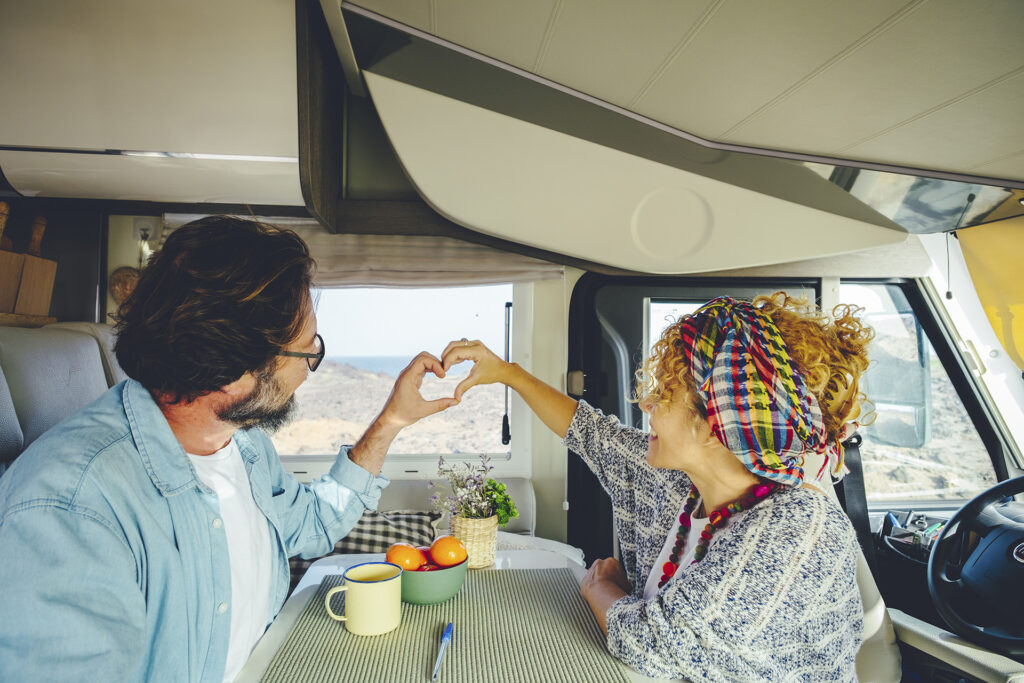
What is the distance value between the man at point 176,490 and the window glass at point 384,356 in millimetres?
1303

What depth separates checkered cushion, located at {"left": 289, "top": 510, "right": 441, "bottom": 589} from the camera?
2172 millimetres

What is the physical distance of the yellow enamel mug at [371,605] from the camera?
3.35ft

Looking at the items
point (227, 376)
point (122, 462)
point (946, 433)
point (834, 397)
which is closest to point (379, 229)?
point (227, 376)

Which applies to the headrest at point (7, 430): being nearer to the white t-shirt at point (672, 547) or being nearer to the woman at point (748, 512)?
the woman at point (748, 512)

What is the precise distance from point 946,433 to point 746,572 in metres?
2.11

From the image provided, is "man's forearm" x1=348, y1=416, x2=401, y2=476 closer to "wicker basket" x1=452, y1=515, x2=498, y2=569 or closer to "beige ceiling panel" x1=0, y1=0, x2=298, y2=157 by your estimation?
"wicker basket" x1=452, y1=515, x2=498, y2=569

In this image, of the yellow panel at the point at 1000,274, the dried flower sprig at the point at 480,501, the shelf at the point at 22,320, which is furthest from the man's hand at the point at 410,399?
the yellow panel at the point at 1000,274

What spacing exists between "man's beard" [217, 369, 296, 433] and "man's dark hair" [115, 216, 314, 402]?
0.15ft

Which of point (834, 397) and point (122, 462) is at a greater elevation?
point (834, 397)

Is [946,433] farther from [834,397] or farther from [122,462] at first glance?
[122,462]

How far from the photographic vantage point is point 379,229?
7.95 feet

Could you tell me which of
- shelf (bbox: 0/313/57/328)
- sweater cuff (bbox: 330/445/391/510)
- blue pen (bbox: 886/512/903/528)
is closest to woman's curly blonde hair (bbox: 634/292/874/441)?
sweater cuff (bbox: 330/445/391/510)

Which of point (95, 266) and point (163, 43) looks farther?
point (95, 266)

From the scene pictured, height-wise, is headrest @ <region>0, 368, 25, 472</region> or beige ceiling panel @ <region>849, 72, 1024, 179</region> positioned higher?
beige ceiling panel @ <region>849, 72, 1024, 179</region>
